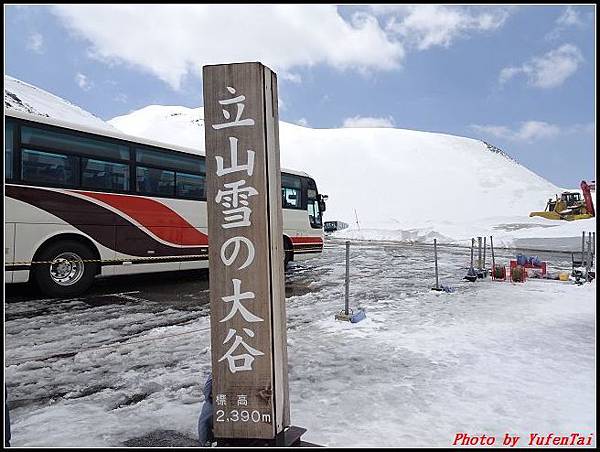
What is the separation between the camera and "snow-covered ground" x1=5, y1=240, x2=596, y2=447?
10.3 feet

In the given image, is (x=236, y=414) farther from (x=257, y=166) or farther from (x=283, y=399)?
(x=257, y=166)

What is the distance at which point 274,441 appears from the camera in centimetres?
267

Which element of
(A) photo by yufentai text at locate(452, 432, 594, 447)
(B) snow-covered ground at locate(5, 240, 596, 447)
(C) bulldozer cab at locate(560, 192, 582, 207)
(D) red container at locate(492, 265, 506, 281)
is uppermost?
(C) bulldozer cab at locate(560, 192, 582, 207)

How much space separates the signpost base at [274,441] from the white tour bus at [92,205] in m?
6.47

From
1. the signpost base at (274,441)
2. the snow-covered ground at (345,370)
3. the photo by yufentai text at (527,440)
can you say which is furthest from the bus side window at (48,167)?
the photo by yufentai text at (527,440)

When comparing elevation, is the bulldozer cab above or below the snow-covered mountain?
below

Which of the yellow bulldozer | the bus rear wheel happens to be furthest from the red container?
the yellow bulldozer

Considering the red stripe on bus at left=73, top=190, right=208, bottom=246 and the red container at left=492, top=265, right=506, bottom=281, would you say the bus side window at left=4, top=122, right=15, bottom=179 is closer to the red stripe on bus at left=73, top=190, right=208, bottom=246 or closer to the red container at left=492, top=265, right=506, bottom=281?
the red stripe on bus at left=73, top=190, right=208, bottom=246

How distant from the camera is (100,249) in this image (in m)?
8.67

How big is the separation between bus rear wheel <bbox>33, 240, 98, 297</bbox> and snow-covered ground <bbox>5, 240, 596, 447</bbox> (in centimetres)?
43

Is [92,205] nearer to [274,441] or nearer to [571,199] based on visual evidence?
[274,441]

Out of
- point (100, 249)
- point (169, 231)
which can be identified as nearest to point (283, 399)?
point (100, 249)

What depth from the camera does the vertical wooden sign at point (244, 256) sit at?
272 centimetres

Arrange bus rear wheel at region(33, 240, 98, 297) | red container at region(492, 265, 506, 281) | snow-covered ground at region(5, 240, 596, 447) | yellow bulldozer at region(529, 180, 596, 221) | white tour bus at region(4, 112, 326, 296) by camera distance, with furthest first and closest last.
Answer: yellow bulldozer at region(529, 180, 596, 221)
red container at region(492, 265, 506, 281)
bus rear wheel at region(33, 240, 98, 297)
white tour bus at region(4, 112, 326, 296)
snow-covered ground at region(5, 240, 596, 447)
